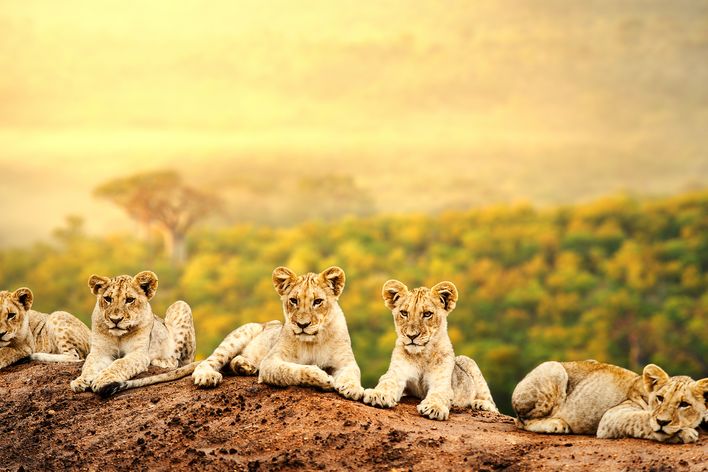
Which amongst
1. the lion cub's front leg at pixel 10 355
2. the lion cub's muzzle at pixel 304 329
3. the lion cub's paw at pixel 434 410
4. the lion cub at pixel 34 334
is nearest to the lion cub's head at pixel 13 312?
the lion cub at pixel 34 334

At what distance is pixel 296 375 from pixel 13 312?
5.25 meters

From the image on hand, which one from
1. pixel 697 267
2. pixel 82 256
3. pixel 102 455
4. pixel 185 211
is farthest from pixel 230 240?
pixel 102 455

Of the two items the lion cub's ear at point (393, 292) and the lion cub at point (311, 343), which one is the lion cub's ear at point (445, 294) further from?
the lion cub at point (311, 343)

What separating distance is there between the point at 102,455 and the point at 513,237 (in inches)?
1886

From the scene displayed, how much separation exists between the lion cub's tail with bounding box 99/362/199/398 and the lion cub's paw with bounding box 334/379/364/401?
7.83 ft

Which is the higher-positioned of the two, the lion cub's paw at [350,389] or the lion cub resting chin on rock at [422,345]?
the lion cub resting chin on rock at [422,345]

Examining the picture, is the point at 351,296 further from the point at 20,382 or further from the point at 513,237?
the point at 20,382

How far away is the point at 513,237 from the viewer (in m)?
58.8

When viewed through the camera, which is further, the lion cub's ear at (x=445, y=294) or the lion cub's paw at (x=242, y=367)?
the lion cub's paw at (x=242, y=367)

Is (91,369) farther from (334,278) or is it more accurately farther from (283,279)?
(334,278)

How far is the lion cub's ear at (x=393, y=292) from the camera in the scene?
13.3 metres

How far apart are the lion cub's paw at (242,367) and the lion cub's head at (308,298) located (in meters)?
1.01

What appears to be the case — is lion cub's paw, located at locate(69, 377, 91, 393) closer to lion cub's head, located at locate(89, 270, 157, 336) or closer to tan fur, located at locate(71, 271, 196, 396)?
tan fur, located at locate(71, 271, 196, 396)

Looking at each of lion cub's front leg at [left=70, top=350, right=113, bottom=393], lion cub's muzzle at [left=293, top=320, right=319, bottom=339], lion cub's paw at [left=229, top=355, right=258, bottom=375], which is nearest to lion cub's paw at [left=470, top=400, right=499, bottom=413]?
lion cub's muzzle at [left=293, top=320, right=319, bottom=339]
